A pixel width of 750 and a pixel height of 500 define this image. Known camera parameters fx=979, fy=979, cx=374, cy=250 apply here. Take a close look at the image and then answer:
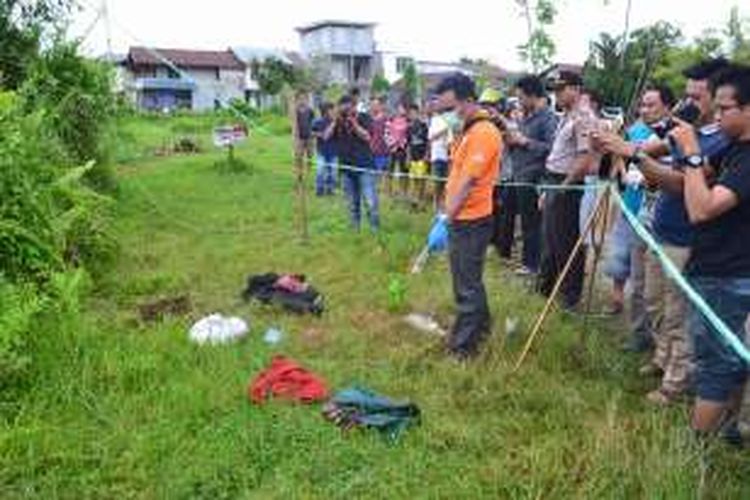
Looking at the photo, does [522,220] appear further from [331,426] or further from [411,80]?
[411,80]

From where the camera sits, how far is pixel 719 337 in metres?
4.53

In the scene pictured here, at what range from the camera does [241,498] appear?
4.46m

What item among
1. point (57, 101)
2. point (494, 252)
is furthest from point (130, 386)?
point (57, 101)

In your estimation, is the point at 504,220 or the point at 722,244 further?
the point at 504,220

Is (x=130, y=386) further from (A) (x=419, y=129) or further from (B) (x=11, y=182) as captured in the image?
(A) (x=419, y=129)

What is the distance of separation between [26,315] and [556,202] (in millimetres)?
4112

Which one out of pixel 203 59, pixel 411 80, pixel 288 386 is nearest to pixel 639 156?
pixel 288 386

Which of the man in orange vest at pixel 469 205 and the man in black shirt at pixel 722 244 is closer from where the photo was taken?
the man in black shirt at pixel 722 244

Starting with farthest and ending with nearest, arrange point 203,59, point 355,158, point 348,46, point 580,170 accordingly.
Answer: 1. point 348,46
2. point 203,59
3. point 355,158
4. point 580,170

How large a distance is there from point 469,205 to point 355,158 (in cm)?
544

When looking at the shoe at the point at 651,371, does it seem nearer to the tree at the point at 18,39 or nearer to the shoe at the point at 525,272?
the shoe at the point at 525,272

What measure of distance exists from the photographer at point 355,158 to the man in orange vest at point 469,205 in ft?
16.8

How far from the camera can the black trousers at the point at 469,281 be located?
6590mm

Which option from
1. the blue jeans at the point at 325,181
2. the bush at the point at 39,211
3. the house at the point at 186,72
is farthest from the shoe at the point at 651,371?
the house at the point at 186,72
